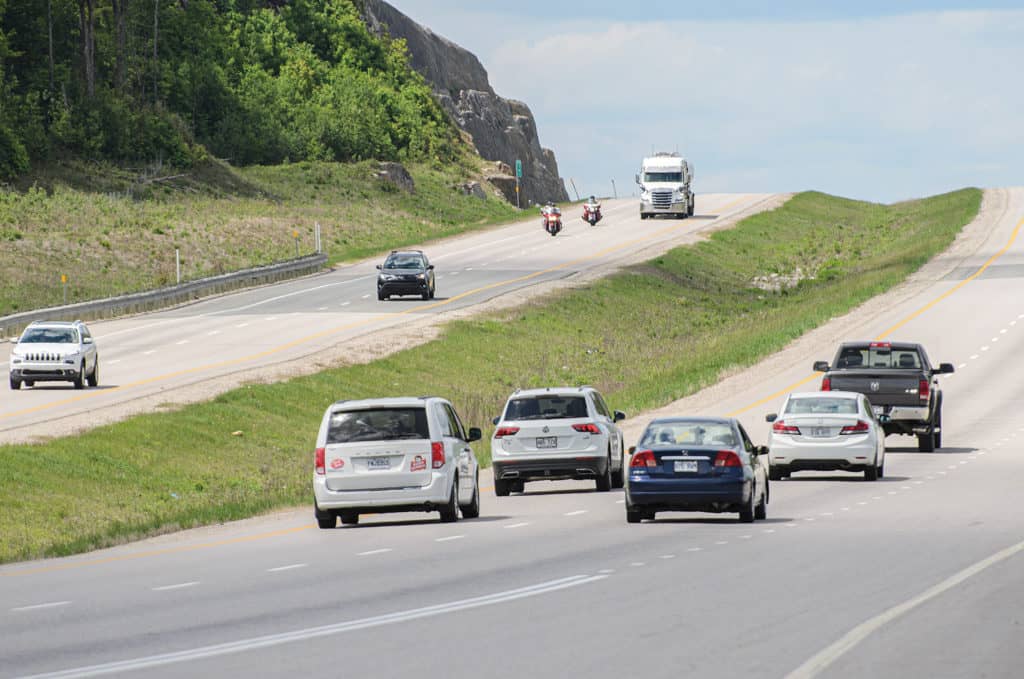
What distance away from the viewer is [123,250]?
7712 cm

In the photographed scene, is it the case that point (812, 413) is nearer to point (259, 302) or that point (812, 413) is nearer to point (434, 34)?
point (259, 302)

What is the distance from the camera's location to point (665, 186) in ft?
321

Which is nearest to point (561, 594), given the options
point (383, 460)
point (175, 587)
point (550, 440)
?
point (175, 587)

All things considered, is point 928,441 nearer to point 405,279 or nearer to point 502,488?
point 502,488

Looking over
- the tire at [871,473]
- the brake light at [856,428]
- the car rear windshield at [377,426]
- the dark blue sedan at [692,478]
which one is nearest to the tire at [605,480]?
the brake light at [856,428]

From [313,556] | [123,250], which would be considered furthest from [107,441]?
[123,250]

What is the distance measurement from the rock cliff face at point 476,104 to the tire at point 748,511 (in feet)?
390

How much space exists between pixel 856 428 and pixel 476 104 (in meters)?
120

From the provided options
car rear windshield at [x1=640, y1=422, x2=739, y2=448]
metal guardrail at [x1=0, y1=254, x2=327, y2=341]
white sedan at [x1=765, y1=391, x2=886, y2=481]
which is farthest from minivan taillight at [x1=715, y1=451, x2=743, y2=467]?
metal guardrail at [x1=0, y1=254, x2=327, y2=341]

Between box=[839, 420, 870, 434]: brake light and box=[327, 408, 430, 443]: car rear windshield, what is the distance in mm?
10147

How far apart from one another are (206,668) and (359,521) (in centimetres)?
1301

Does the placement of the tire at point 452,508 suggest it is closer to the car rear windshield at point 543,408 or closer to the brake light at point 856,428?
the car rear windshield at point 543,408

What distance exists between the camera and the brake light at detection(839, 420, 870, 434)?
97.5 ft

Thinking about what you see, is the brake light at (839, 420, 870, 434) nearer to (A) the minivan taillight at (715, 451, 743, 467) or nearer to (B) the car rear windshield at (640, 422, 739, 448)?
(B) the car rear windshield at (640, 422, 739, 448)
